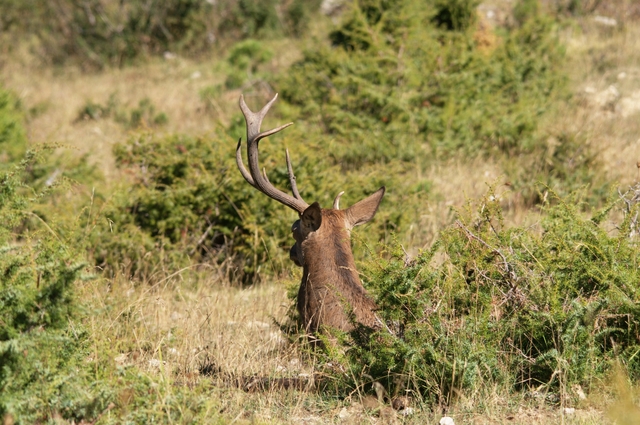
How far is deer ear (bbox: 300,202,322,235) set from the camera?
197 inches

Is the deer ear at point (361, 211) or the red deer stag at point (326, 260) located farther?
the deer ear at point (361, 211)

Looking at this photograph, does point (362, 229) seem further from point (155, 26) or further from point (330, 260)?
point (155, 26)

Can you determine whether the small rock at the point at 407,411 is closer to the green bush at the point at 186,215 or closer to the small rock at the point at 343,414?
the small rock at the point at 343,414

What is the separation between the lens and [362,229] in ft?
23.5

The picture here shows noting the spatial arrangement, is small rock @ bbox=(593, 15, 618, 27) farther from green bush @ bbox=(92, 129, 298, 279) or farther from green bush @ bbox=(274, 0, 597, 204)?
green bush @ bbox=(92, 129, 298, 279)

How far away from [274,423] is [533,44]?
10.0m

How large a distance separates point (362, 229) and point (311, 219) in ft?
6.85

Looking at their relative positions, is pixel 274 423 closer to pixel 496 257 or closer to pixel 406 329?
pixel 406 329

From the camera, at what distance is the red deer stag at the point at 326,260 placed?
480 cm

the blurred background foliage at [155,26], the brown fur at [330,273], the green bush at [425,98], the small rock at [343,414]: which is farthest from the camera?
the blurred background foliage at [155,26]

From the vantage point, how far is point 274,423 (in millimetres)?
3918

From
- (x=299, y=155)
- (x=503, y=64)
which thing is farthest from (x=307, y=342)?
(x=503, y=64)

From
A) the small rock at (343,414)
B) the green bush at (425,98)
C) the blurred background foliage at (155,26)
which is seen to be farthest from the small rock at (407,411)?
the blurred background foliage at (155,26)

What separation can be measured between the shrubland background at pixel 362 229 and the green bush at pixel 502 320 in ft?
0.05
